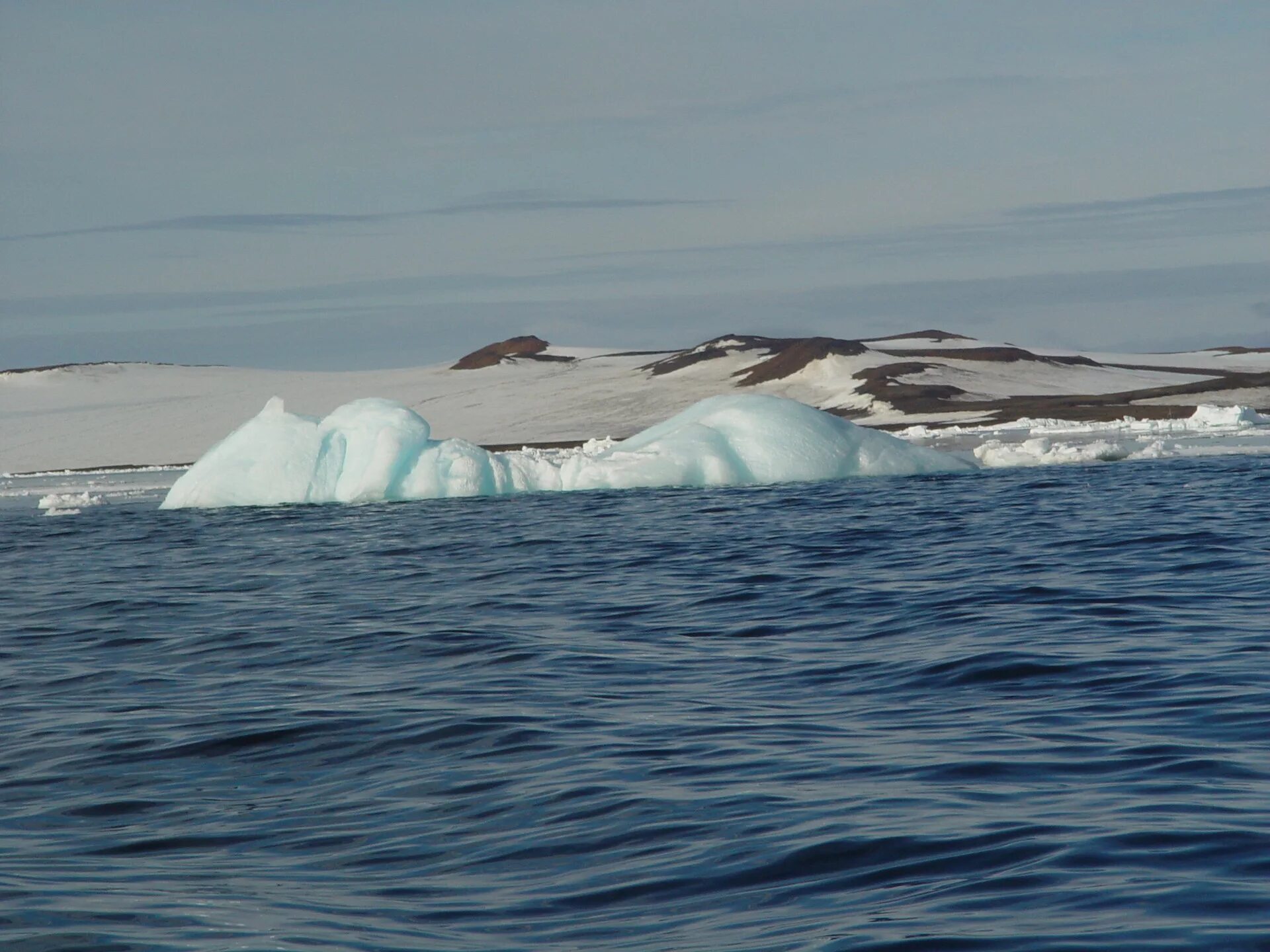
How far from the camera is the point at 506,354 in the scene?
273 feet

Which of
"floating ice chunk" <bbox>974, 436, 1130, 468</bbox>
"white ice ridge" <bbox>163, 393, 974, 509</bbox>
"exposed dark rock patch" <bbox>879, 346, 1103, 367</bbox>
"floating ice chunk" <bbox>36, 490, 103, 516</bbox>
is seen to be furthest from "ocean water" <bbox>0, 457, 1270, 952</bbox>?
"exposed dark rock patch" <bbox>879, 346, 1103, 367</bbox>

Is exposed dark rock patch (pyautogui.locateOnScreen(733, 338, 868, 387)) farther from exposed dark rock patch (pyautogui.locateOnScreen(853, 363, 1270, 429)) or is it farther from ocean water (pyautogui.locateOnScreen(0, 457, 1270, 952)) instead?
ocean water (pyautogui.locateOnScreen(0, 457, 1270, 952))

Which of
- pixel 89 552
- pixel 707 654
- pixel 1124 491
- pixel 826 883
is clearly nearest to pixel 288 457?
pixel 89 552

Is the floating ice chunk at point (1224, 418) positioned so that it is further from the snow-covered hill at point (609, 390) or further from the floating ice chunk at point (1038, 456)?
the floating ice chunk at point (1038, 456)

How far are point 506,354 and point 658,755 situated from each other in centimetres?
7707

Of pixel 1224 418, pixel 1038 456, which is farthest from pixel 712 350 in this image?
pixel 1038 456

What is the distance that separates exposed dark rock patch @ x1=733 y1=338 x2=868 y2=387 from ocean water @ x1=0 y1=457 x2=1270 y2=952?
164 ft

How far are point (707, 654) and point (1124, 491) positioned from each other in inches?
493

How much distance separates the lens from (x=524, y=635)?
10.8 meters

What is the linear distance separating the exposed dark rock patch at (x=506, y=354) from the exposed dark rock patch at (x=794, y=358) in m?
15.7

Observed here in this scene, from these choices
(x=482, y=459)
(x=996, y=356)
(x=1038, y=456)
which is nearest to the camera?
(x=482, y=459)

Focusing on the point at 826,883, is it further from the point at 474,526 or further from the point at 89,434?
the point at 89,434

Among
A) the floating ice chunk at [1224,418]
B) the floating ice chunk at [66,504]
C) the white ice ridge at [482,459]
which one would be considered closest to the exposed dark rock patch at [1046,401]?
the floating ice chunk at [1224,418]

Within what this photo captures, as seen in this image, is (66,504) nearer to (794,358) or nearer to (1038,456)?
(1038,456)
